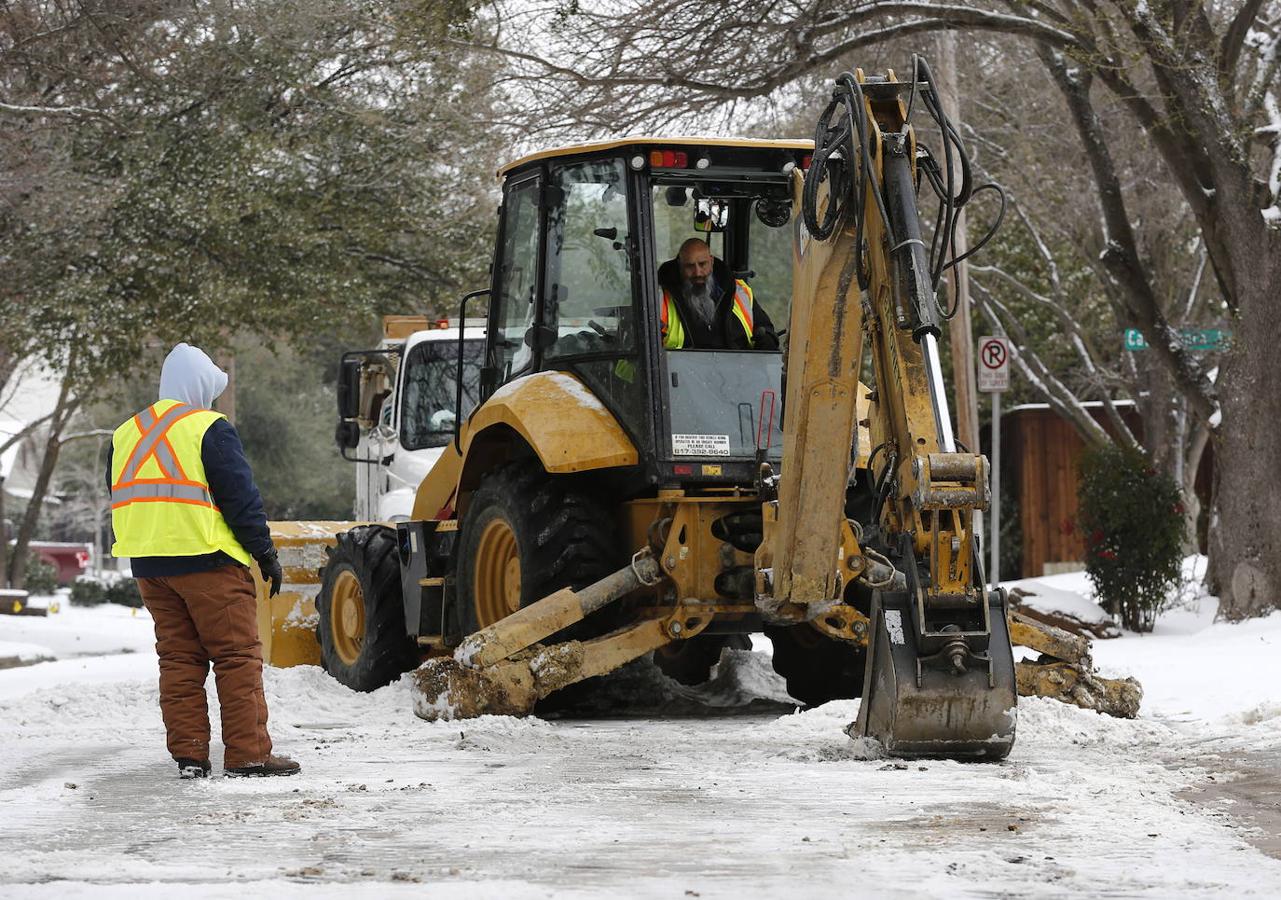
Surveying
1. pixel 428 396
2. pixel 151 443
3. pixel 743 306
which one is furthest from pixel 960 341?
pixel 151 443

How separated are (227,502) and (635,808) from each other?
7.88 feet

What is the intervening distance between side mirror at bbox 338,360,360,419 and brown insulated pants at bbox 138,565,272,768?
19.7 feet

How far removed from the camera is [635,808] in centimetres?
643

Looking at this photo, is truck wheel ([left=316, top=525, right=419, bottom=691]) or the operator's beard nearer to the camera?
the operator's beard

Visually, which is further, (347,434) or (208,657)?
(347,434)

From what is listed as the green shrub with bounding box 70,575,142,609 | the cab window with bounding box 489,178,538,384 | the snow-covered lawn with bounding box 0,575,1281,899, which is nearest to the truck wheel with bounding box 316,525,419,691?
the snow-covered lawn with bounding box 0,575,1281,899

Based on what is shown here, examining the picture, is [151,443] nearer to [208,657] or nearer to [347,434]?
[208,657]

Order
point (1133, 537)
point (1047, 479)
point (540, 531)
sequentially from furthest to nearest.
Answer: point (1047, 479) → point (1133, 537) → point (540, 531)

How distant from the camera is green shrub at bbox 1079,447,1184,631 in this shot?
1647cm

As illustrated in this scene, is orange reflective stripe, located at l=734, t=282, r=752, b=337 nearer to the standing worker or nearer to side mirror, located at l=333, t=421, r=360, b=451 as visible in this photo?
the standing worker

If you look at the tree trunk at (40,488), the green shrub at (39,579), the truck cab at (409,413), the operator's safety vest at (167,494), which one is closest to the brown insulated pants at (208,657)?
the operator's safety vest at (167,494)

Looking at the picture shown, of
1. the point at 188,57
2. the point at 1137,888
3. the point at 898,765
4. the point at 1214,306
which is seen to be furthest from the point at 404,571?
the point at 1214,306

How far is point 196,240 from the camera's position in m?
24.2

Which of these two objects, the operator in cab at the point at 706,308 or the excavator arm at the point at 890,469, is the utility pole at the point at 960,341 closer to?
the operator in cab at the point at 706,308
